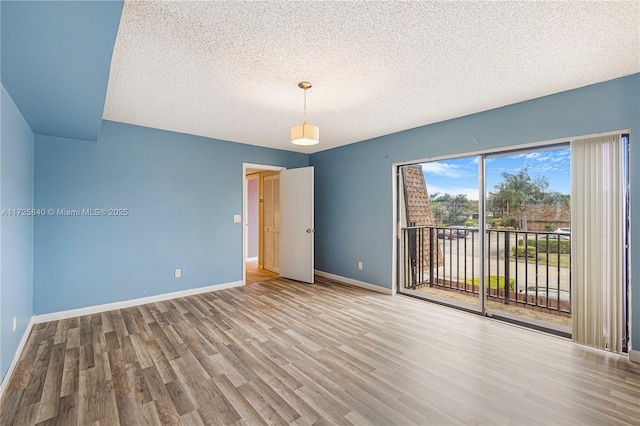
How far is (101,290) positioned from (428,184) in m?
4.90

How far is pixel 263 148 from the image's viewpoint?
5293 millimetres

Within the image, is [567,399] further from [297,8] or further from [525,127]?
[297,8]

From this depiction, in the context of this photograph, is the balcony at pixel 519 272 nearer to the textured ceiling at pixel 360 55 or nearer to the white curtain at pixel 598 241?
the white curtain at pixel 598 241

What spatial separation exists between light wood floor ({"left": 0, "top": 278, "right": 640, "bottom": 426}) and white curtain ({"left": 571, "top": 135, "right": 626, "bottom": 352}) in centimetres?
28

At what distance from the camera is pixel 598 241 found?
105 inches

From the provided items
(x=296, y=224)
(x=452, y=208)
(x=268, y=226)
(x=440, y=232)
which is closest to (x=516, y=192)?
(x=452, y=208)

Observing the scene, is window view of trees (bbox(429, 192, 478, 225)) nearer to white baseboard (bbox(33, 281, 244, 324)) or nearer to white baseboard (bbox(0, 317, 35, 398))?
white baseboard (bbox(33, 281, 244, 324))

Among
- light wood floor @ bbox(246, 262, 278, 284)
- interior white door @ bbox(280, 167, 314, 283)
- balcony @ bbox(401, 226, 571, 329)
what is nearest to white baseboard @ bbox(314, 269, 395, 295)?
balcony @ bbox(401, 226, 571, 329)

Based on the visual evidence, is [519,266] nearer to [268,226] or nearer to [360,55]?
[360,55]

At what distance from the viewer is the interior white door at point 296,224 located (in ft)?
16.8

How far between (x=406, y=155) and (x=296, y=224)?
2314 mm

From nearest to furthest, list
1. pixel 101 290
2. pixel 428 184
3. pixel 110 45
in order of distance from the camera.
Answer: pixel 110 45, pixel 101 290, pixel 428 184

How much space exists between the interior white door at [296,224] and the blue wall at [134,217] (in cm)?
89

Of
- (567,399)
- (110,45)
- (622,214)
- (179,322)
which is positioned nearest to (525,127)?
(622,214)
